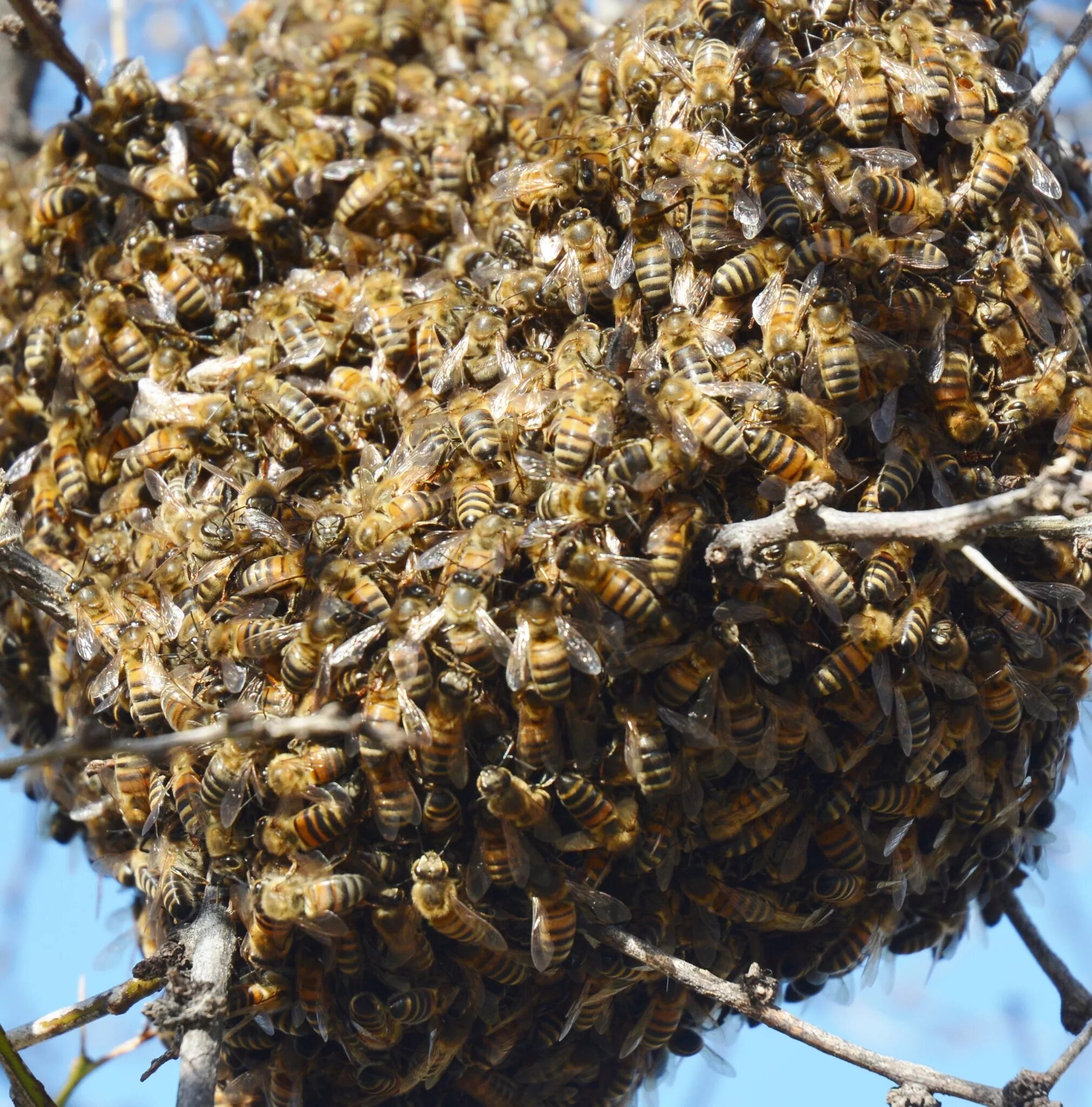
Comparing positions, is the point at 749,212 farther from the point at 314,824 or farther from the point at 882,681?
the point at 314,824

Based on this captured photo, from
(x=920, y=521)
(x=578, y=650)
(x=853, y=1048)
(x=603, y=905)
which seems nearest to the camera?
(x=920, y=521)

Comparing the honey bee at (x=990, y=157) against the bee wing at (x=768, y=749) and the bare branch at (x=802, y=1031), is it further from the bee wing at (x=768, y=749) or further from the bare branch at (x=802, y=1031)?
the bare branch at (x=802, y=1031)

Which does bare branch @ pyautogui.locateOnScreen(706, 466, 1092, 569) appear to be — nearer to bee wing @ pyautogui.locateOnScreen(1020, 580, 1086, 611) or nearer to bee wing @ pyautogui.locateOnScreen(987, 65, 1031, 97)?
bee wing @ pyautogui.locateOnScreen(1020, 580, 1086, 611)

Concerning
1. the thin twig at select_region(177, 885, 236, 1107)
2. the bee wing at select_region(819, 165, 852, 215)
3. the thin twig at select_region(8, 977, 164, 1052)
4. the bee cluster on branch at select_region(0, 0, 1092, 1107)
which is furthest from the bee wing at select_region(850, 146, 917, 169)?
the thin twig at select_region(8, 977, 164, 1052)

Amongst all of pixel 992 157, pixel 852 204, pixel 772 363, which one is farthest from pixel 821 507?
pixel 992 157

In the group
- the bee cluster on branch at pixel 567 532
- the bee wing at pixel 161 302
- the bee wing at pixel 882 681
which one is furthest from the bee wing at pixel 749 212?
the bee wing at pixel 161 302

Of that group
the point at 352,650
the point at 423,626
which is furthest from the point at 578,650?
the point at 352,650
